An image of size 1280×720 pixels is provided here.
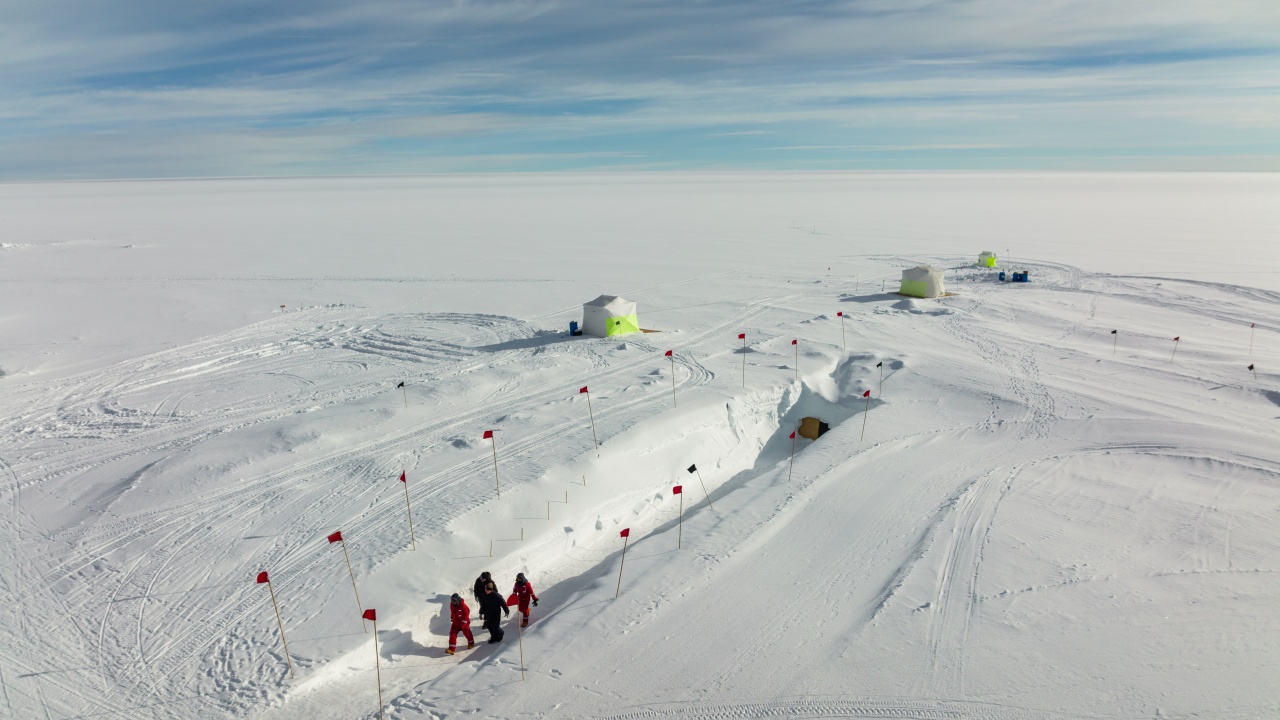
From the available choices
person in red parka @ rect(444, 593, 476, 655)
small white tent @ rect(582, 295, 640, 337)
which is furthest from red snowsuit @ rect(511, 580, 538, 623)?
small white tent @ rect(582, 295, 640, 337)

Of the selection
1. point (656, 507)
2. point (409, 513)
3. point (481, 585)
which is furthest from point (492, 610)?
point (656, 507)

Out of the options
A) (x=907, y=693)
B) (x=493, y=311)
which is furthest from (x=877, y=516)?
(x=493, y=311)

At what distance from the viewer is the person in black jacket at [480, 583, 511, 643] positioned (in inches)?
357

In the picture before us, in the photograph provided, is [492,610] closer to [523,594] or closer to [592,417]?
[523,594]

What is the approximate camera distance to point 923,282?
27.7 metres

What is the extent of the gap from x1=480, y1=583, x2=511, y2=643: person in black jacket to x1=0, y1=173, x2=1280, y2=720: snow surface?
2.22 feet

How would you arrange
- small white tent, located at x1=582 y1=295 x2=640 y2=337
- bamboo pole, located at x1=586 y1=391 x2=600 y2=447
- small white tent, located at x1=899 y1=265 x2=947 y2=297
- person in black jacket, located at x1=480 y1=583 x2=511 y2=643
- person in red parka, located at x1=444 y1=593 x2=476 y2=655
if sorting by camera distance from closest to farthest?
person in red parka, located at x1=444 y1=593 x2=476 y2=655, person in black jacket, located at x1=480 y1=583 x2=511 y2=643, bamboo pole, located at x1=586 y1=391 x2=600 y2=447, small white tent, located at x1=582 y1=295 x2=640 y2=337, small white tent, located at x1=899 y1=265 x2=947 y2=297

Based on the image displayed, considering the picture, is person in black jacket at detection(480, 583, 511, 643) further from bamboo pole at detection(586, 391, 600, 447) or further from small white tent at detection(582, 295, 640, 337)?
small white tent at detection(582, 295, 640, 337)

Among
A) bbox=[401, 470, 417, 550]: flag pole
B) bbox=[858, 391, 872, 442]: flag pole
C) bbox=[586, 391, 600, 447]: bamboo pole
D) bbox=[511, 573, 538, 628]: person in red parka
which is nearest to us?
bbox=[511, 573, 538, 628]: person in red parka

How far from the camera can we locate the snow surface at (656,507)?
7988 mm

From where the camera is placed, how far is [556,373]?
18531 mm

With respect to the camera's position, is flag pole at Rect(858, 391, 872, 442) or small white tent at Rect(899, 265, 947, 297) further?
small white tent at Rect(899, 265, 947, 297)

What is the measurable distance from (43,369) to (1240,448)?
2943 centimetres

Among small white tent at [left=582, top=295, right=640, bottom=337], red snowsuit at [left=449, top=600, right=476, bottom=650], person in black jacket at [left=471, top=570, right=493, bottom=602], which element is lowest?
red snowsuit at [left=449, top=600, right=476, bottom=650]
